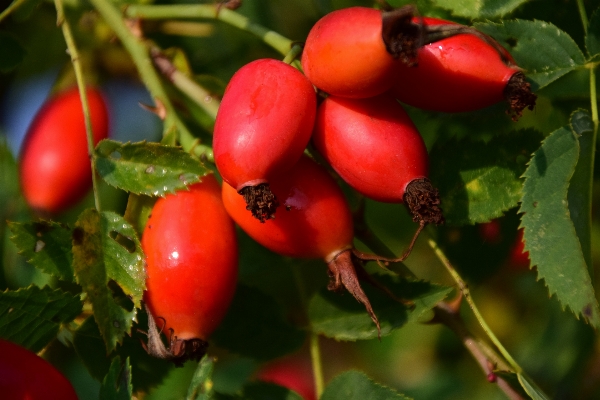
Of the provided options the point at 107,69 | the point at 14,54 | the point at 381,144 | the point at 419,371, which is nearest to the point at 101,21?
the point at 107,69

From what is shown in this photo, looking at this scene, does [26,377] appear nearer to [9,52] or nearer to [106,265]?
[106,265]

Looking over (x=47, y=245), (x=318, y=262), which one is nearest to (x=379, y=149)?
(x=318, y=262)

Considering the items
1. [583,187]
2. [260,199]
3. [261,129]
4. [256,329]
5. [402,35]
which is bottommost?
[256,329]

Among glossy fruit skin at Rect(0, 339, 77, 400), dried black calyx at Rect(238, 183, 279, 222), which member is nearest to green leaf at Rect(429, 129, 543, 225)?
dried black calyx at Rect(238, 183, 279, 222)

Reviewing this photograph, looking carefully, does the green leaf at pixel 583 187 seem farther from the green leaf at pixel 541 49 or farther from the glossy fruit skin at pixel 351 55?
the glossy fruit skin at pixel 351 55

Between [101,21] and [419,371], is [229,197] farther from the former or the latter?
[419,371]

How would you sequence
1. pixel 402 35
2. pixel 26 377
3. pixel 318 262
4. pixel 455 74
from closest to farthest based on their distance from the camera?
pixel 402 35 → pixel 455 74 → pixel 26 377 → pixel 318 262

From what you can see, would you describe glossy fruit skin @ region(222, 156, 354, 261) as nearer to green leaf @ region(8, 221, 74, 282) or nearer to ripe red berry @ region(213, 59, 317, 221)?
ripe red berry @ region(213, 59, 317, 221)

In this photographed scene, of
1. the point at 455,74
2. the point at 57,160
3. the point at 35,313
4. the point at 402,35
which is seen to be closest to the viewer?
the point at 402,35
